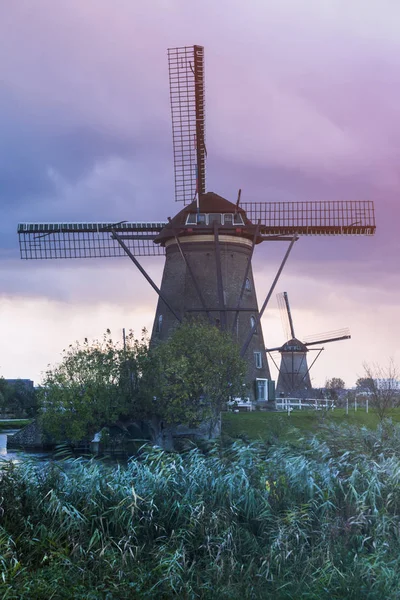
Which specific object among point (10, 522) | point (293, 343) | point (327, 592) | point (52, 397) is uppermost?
point (293, 343)

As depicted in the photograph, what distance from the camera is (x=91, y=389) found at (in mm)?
42156

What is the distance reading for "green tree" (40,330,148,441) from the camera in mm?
42094

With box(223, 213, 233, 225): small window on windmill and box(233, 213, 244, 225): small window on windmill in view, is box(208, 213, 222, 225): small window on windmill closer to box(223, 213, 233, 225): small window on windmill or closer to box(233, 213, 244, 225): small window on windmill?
box(223, 213, 233, 225): small window on windmill

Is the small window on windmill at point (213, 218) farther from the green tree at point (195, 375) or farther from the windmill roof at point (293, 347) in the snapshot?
the windmill roof at point (293, 347)

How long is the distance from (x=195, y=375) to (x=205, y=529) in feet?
90.5

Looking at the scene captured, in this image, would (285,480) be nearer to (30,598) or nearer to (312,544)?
(312,544)

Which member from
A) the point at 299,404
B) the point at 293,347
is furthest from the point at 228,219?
the point at 293,347

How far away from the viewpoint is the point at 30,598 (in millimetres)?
11578

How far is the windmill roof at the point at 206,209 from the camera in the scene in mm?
48031

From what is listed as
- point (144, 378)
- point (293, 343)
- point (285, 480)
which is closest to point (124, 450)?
point (144, 378)

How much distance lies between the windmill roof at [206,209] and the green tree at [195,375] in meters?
6.86

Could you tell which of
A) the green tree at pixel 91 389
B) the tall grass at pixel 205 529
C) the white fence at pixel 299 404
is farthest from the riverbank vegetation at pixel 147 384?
the tall grass at pixel 205 529

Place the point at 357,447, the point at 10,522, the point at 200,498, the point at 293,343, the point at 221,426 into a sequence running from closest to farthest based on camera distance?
1. the point at 10,522
2. the point at 200,498
3. the point at 357,447
4. the point at 221,426
5. the point at 293,343

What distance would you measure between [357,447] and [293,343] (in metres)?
45.4
